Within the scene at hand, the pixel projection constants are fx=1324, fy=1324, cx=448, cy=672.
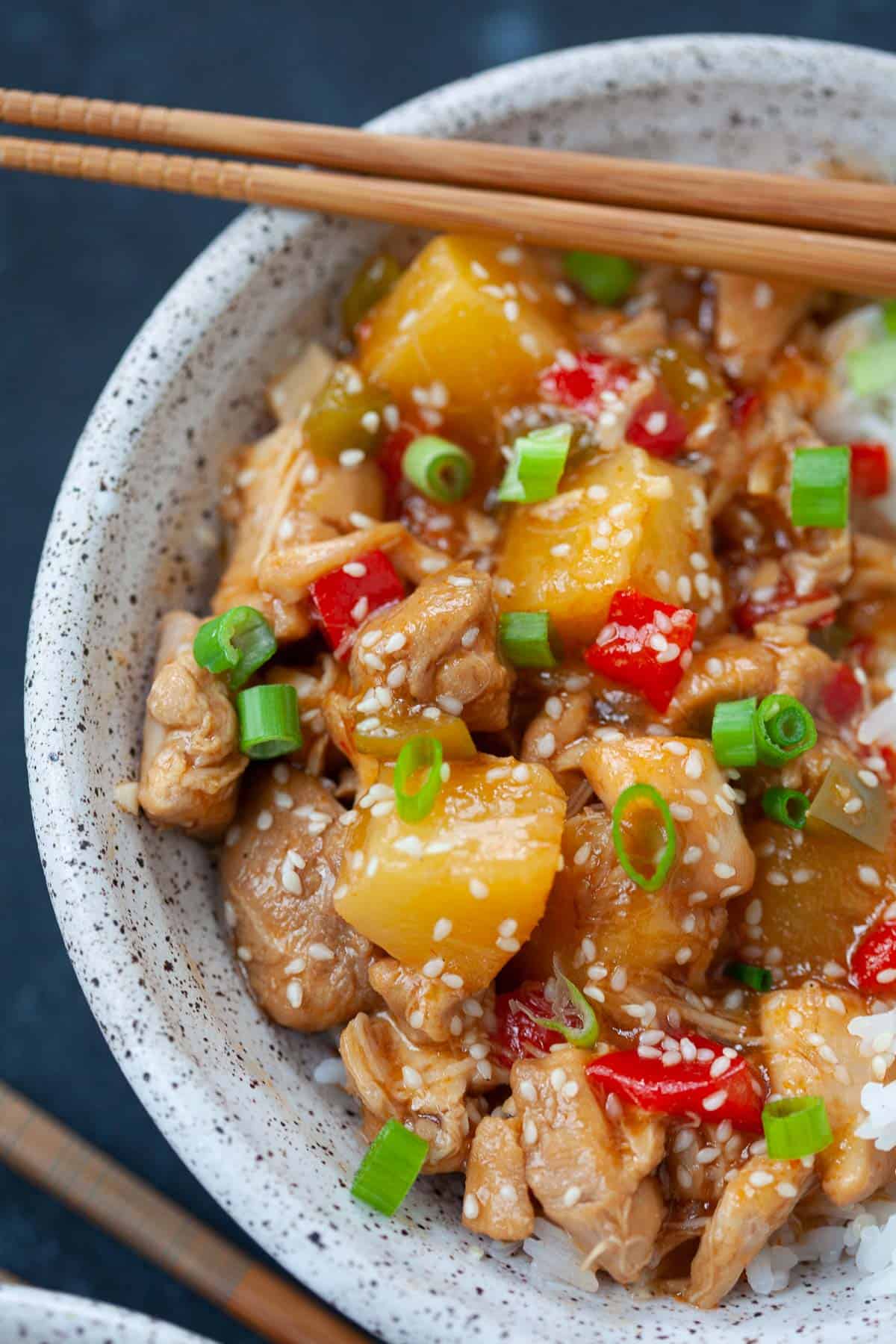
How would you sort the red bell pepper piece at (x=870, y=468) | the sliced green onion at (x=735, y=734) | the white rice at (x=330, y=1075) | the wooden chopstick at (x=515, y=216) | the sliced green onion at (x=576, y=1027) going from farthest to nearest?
1. the red bell pepper piece at (x=870, y=468)
2. the wooden chopstick at (x=515, y=216)
3. the white rice at (x=330, y=1075)
4. the sliced green onion at (x=735, y=734)
5. the sliced green onion at (x=576, y=1027)

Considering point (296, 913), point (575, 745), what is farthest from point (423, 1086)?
point (575, 745)

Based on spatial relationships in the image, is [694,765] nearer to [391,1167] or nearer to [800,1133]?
[800,1133]

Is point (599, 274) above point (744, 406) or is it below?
above

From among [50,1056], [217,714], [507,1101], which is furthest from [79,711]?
[50,1056]

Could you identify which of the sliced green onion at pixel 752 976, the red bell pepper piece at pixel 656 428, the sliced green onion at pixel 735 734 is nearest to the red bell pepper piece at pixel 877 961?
the sliced green onion at pixel 752 976

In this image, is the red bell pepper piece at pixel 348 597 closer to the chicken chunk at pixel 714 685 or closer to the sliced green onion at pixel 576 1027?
the chicken chunk at pixel 714 685

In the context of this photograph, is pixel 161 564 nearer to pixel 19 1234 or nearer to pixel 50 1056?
pixel 50 1056
